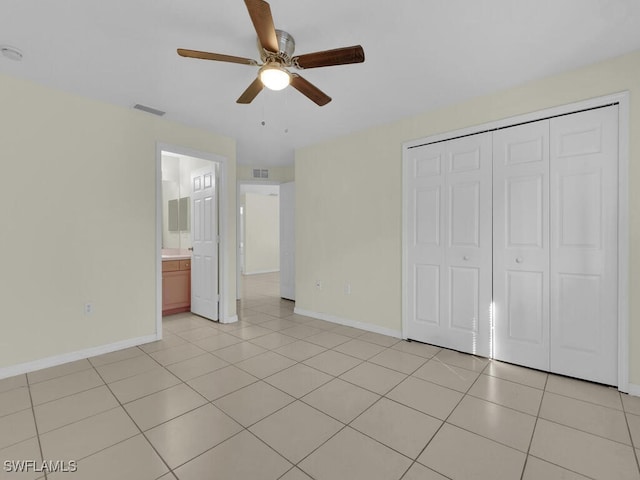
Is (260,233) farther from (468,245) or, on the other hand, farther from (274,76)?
(274,76)

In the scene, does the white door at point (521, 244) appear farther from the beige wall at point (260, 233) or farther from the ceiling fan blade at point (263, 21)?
the beige wall at point (260, 233)

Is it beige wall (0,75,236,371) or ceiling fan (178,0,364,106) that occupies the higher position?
ceiling fan (178,0,364,106)

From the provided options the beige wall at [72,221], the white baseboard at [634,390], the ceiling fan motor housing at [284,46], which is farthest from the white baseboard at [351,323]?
the ceiling fan motor housing at [284,46]

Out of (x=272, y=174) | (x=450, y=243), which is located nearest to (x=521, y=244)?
(x=450, y=243)

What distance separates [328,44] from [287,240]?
3914mm

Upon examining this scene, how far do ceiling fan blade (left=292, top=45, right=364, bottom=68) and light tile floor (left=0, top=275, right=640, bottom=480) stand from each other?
2276 mm

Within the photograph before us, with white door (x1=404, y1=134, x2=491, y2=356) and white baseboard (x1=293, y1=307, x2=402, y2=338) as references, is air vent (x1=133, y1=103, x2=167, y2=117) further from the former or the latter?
white baseboard (x1=293, y1=307, x2=402, y2=338)

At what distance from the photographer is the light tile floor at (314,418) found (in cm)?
158

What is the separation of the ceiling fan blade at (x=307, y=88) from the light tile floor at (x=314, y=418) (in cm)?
229

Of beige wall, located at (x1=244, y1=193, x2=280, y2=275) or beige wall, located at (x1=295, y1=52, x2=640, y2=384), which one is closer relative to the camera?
beige wall, located at (x1=295, y1=52, x2=640, y2=384)

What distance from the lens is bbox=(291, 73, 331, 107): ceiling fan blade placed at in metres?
2.06

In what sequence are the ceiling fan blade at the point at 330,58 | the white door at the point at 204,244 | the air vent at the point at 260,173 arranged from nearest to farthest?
the ceiling fan blade at the point at 330,58
the white door at the point at 204,244
the air vent at the point at 260,173

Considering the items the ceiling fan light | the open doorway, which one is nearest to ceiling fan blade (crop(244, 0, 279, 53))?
the ceiling fan light

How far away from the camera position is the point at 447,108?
10.4ft
